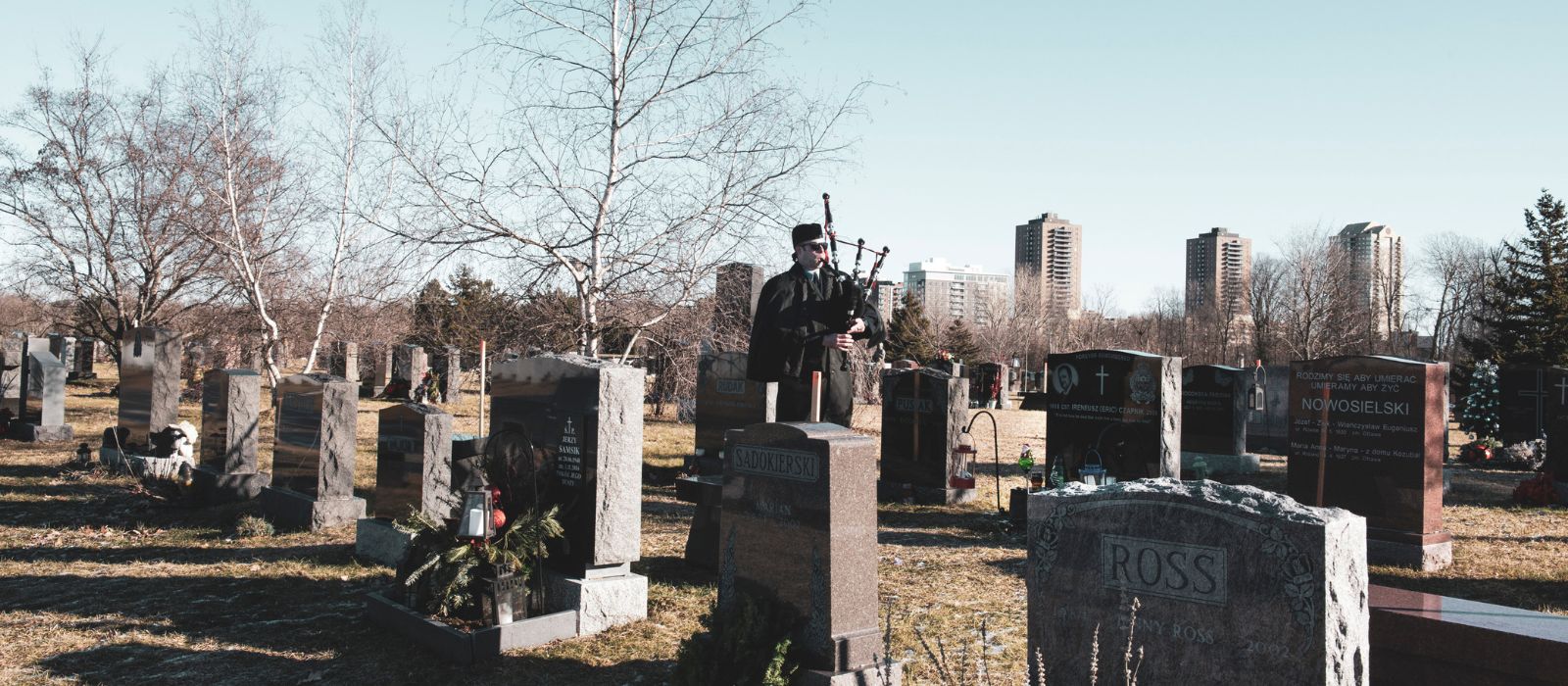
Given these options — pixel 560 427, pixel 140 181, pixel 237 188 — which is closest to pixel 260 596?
pixel 560 427

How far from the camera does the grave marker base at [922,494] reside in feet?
39.3

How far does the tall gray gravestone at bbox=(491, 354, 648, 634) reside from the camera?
6.50 meters

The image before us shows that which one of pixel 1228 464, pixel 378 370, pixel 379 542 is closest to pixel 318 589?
pixel 379 542

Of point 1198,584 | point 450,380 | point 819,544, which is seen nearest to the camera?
point 1198,584

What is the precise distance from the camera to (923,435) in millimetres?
12320

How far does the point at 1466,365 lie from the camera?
36031 millimetres

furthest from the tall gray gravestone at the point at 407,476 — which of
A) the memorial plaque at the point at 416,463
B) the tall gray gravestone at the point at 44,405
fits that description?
the tall gray gravestone at the point at 44,405

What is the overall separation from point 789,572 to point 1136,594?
65.6 inches

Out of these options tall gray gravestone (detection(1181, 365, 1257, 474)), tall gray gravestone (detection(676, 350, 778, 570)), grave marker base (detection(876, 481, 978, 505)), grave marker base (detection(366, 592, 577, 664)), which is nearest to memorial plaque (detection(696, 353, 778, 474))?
tall gray gravestone (detection(676, 350, 778, 570))

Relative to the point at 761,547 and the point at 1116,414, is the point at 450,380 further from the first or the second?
the point at 761,547

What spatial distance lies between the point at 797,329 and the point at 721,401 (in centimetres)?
633

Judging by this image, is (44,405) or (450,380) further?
(450,380)

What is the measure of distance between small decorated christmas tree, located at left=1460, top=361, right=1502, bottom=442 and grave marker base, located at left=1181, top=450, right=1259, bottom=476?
6655 mm

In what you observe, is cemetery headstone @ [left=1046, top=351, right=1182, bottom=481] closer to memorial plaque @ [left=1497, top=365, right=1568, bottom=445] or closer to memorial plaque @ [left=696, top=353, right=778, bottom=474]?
memorial plaque @ [left=696, top=353, right=778, bottom=474]
